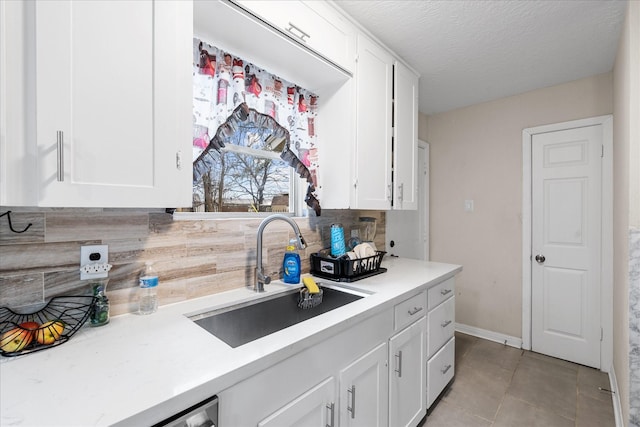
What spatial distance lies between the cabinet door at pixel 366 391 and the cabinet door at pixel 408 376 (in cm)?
8

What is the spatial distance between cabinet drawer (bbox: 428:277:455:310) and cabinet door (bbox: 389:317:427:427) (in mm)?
143

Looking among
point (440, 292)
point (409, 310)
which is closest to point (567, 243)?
point (440, 292)

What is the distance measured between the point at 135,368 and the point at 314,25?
1644 mm

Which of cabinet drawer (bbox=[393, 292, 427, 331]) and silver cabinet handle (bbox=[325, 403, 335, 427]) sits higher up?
cabinet drawer (bbox=[393, 292, 427, 331])

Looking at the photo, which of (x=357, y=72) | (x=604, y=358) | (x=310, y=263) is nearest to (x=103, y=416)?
(x=310, y=263)

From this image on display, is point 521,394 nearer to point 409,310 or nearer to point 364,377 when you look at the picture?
point 409,310

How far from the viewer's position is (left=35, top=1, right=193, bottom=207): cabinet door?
737 mm

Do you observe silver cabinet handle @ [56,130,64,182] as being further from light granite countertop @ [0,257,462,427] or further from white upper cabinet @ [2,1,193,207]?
light granite countertop @ [0,257,462,427]

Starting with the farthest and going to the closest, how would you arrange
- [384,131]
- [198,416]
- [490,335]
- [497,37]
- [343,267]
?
[490,335], [384,131], [497,37], [343,267], [198,416]

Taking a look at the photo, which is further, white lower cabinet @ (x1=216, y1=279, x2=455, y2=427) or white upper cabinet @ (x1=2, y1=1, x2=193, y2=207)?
white lower cabinet @ (x1=216, y1=279, x2=455, y2=427)

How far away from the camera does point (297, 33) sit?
1.42 m

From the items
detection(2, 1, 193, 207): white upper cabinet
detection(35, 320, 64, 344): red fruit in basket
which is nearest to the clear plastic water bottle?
detection(35, 320, 64, 344): red fruit in basket

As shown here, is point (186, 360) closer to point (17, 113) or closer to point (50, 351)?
point (50, 351)

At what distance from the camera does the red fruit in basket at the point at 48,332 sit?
0.85 m
